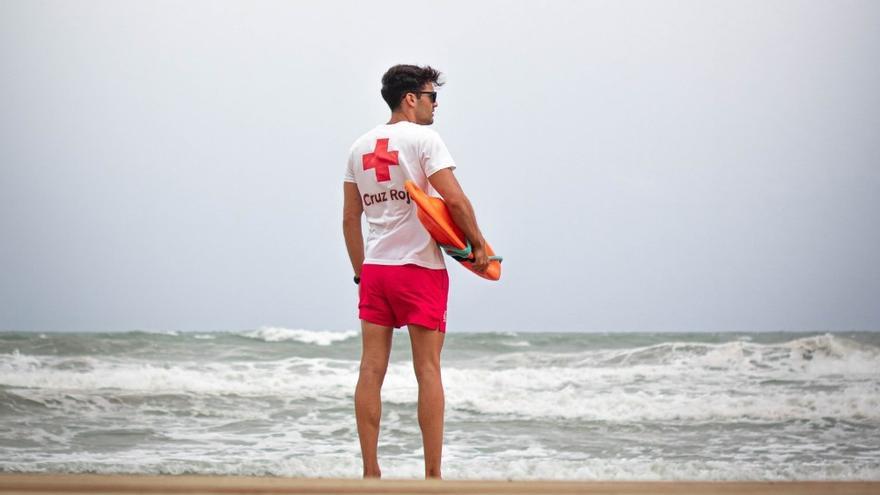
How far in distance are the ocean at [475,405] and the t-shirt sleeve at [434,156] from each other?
1590mm

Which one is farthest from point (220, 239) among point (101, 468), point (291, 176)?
point (101, 468)

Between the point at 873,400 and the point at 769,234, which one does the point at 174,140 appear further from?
the point at 873,400

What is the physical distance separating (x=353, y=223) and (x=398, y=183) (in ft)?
0.71

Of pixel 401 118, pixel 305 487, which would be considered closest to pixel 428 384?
pixel 401 118

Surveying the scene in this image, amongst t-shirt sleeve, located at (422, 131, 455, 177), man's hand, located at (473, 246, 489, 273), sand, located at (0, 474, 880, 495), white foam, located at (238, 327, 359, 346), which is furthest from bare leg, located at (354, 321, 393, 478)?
white foam, located at (238, 327, 359, 346)

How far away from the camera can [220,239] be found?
7.12m

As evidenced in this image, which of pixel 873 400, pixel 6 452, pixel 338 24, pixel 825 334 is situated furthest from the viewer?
pixel 825 334

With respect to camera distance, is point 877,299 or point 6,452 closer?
point 6,452

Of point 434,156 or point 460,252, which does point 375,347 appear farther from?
point 434,156

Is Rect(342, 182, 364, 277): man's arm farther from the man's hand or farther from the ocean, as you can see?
the ocean

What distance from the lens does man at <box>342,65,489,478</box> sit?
2219 millimetres

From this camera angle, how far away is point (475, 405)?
5.68 meters

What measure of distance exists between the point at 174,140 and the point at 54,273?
1.28 metres

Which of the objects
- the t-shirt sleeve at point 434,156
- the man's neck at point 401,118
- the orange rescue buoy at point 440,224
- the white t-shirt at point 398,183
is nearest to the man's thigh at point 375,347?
the white t-shirt at point 398,183
